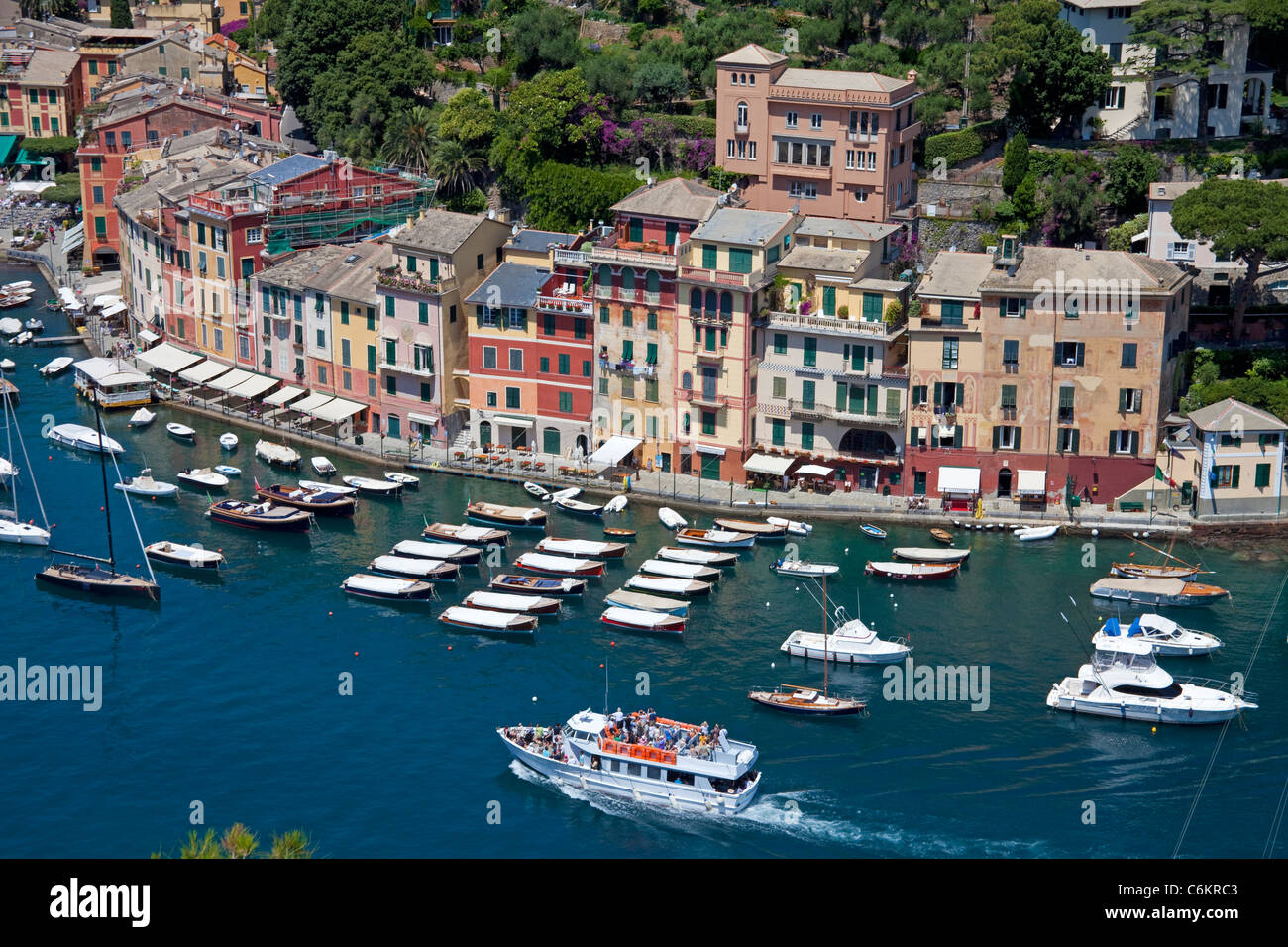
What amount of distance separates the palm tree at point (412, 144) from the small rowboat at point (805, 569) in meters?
55.5

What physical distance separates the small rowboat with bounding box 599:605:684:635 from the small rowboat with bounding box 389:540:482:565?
1070 cm

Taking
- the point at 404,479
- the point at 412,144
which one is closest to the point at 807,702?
the point at 404,479

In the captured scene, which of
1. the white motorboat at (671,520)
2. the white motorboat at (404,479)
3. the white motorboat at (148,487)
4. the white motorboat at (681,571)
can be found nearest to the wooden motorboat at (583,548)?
the white motorboat at (681,571)

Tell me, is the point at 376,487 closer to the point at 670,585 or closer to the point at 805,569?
the point at 670,585

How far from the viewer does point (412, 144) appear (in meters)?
142

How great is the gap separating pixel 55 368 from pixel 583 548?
51405 millimetres

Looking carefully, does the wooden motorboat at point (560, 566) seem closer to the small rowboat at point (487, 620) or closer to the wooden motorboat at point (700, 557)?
the wooden motorboat at point (700, 557)

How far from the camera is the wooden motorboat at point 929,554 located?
326 ft

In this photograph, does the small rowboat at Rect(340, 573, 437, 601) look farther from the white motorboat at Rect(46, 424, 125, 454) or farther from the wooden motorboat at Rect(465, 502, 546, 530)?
the white motorboat at Rect(46, 424, 125, 454)

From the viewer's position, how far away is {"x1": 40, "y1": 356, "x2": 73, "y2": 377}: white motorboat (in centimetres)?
13262

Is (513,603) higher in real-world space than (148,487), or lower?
lower

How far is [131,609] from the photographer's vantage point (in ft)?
317

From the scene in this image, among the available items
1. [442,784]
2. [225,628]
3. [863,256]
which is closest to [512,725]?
[442,784]

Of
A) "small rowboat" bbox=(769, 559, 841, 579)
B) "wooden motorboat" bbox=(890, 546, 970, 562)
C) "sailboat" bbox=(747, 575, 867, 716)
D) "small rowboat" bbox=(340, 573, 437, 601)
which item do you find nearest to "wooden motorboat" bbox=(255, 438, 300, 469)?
"small rowboat" bbox=(340, 573, 437, 601)
